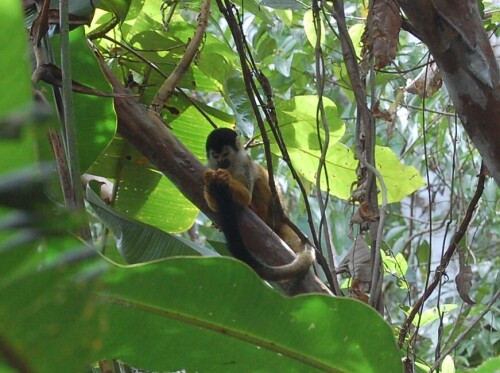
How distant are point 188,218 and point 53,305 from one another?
146 cm

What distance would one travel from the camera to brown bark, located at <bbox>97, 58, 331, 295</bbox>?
57.8 inches

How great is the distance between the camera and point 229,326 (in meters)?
0.85

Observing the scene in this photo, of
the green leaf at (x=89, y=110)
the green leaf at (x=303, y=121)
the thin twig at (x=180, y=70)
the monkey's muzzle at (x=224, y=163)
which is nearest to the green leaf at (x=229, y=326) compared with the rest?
the green leaf at (x=89, y=110)

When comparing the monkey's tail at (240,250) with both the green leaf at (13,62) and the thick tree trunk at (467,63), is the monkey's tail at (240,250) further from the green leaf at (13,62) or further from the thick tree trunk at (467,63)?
the green leaf at (13,62)

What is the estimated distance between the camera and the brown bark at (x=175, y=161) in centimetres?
147

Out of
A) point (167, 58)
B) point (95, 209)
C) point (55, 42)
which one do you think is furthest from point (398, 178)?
point (55, 42)

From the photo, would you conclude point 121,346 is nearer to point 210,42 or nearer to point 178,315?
point 178,315

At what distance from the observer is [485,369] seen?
0.69 metres

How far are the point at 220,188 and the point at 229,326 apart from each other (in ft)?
3.07

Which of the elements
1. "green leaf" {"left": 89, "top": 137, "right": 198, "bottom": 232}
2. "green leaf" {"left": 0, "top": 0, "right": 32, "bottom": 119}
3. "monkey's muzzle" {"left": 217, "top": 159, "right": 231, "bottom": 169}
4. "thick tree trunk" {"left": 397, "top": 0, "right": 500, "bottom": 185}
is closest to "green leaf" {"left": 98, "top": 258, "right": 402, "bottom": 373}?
"green leaf" {"left": 0, "top": 0, "right": 32, "bottom": 119}

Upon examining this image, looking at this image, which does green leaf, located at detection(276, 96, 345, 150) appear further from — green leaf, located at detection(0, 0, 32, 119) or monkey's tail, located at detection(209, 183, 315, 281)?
green leaf, located at detection(0, 0, 32, 119)

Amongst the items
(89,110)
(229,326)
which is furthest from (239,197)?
(229,326)

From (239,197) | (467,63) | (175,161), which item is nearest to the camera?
(467,63)

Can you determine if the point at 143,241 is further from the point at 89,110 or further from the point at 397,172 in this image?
the point at 397,172
